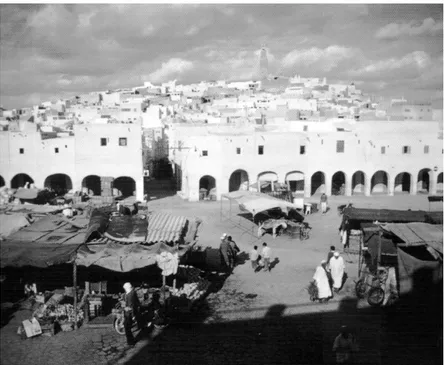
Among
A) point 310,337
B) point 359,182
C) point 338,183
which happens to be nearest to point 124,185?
point 338,183

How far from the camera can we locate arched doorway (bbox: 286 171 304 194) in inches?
→ 1152

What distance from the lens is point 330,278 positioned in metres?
11.3

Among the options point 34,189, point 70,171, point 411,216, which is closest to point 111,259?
point 411,216

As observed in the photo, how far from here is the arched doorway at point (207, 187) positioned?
28.2 meters

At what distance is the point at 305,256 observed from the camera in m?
15.0

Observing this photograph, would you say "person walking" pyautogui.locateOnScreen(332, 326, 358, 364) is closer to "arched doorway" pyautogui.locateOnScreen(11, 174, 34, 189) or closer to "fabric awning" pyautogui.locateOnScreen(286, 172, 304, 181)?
"fabric awning" pyautogui.locateOnScreen(286, 172, 304, 181)

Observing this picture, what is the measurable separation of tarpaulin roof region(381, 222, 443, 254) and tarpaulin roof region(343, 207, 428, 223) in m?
Result: 3.51

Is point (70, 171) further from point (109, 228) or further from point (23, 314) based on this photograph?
point (23, 314)

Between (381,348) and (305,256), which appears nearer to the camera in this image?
(381,348)

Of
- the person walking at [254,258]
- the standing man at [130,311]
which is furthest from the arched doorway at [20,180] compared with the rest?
the standing man at [130,311]

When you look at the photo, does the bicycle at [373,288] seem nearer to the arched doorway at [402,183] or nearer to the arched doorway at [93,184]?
the arched doorway at [93,184]

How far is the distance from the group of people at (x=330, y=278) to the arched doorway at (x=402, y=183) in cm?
2285

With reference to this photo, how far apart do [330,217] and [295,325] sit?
1360cm

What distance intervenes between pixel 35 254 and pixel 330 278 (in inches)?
279
